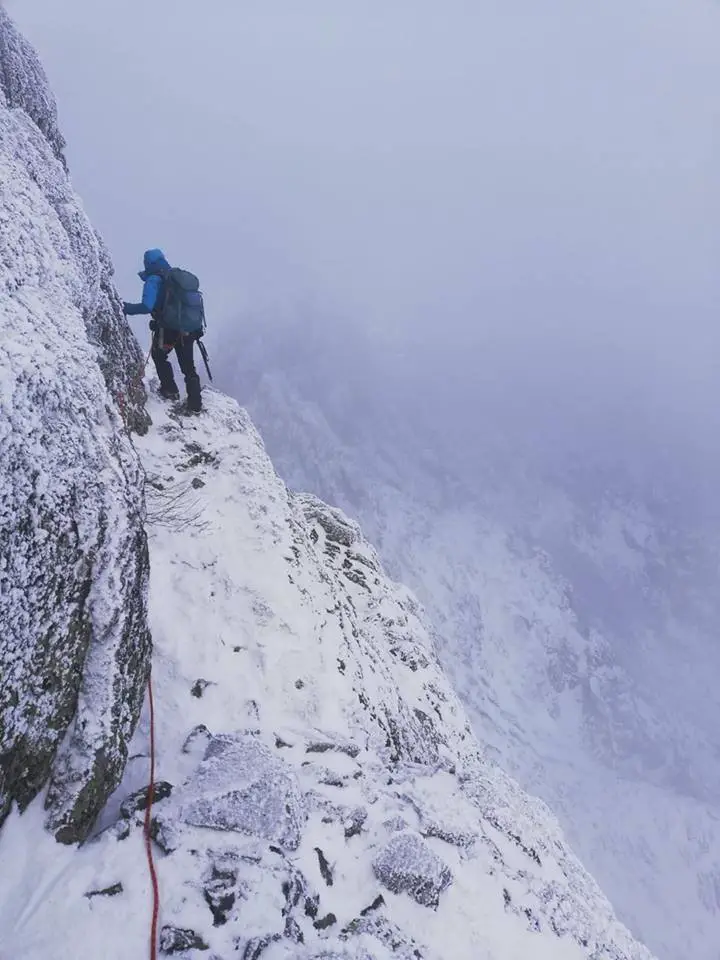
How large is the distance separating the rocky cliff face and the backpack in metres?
3.75

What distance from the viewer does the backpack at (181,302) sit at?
13.2 meters

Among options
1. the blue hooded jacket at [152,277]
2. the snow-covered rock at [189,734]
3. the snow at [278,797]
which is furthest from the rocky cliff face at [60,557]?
the blue hooded jacket at [152,277]

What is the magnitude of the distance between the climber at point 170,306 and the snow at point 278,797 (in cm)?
194

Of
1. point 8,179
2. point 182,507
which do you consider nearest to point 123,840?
point 182,507

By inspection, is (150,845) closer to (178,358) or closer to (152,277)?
(178,358)

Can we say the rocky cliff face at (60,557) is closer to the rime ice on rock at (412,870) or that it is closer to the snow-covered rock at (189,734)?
the snow-covered rock at (189,734)

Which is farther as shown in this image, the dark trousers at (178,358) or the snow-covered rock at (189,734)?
the dark trousers at (178,358)

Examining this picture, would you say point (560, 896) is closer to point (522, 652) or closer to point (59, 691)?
point (59, 691)

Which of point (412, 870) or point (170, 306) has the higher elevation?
point (170, 306)

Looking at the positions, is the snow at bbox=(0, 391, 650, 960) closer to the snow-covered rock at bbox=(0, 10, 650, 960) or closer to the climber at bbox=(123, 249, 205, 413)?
the snow-covered rock at bbox=(0, 10, 650, 960)

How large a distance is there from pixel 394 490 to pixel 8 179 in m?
156

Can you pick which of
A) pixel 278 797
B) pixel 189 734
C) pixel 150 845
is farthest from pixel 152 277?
pixel 150 845

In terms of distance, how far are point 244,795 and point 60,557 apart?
3.87m

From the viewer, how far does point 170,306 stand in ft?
44.2
